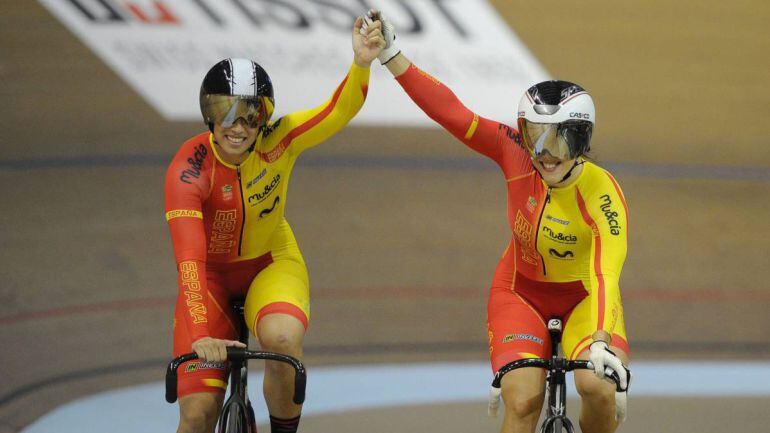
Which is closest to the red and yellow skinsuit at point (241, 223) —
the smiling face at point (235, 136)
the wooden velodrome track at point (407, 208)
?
the smiling face at point (235, 136)

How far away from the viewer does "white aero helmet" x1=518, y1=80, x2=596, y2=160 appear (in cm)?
310

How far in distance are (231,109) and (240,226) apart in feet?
1.46

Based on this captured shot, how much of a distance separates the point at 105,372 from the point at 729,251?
3.68 meters

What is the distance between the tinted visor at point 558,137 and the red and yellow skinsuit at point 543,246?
0.52ft

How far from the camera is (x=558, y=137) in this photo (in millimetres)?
3104

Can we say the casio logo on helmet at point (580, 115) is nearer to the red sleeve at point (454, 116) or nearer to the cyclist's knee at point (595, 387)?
the red sleeve at point (454, 116)

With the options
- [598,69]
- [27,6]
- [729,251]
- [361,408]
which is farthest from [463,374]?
[27,6]

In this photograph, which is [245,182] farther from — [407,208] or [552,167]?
[407,208]

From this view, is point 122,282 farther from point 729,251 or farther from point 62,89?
point 729,251

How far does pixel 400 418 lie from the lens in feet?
14.6

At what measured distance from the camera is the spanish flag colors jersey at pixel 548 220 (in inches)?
124

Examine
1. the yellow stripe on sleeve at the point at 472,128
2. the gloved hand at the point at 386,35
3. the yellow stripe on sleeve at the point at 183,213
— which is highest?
the gloved hand at the point at 386,35

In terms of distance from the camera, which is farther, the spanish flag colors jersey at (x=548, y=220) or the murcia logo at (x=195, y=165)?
the murcia logo at (x=195, y=165)

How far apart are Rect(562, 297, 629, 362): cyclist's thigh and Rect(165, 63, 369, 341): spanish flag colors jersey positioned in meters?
0.97
